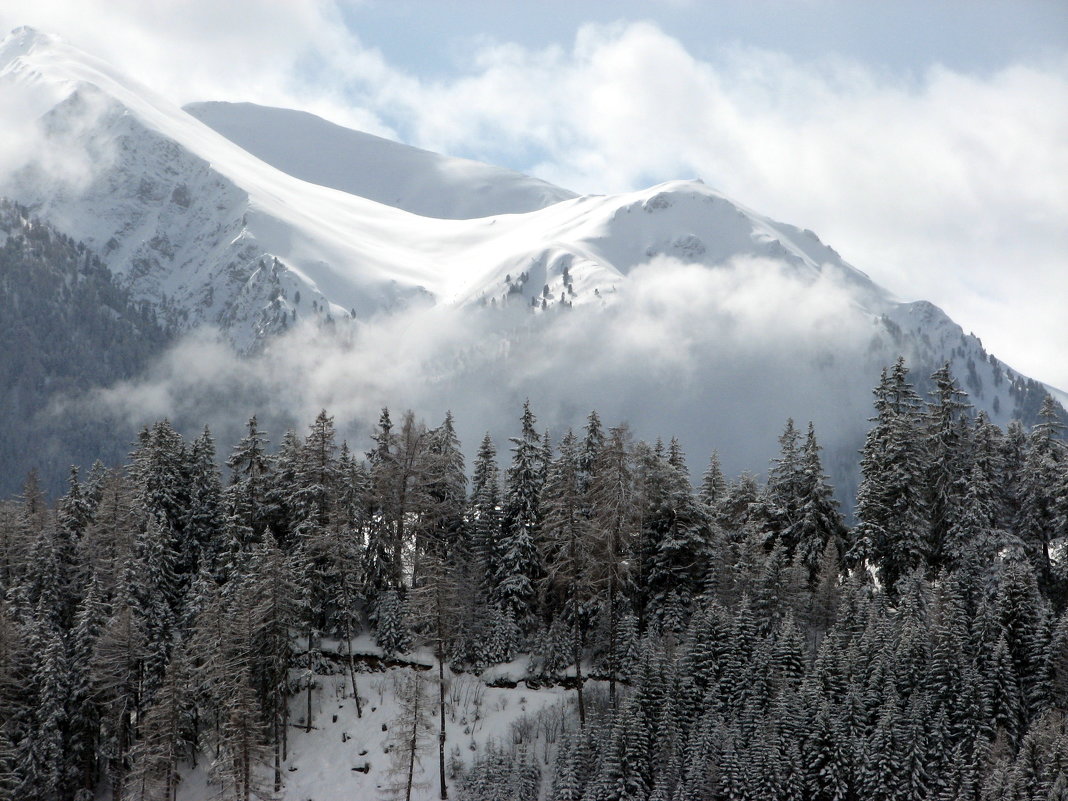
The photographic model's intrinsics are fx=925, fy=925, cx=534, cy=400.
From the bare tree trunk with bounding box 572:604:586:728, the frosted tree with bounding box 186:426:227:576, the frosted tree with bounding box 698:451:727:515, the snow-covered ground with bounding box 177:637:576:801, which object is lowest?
the snow-covered ground with bounding box 177:637:576:801

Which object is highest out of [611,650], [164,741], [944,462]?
[944,462]

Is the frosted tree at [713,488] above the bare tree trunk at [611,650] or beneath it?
above

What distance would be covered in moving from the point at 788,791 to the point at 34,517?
2050 inches

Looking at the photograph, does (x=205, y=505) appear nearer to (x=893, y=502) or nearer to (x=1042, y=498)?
(x=893, y=502)

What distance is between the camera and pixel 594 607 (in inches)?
2296

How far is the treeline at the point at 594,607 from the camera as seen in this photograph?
44281mm

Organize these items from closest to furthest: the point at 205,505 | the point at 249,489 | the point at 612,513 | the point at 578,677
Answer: the point at 612,513
the point at 578,677
the point at 249,489
the point at 205,505

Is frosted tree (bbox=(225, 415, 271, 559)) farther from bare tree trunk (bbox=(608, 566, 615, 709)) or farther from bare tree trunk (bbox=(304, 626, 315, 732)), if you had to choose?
bare tree trunk (bbox=(608, 566, 615, 709))

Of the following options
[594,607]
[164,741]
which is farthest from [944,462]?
[164,741]

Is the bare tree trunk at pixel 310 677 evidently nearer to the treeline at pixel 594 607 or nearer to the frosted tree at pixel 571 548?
the treeline at pixel 594 607

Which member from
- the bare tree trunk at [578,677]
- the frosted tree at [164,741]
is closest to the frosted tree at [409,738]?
the bare tree trunk at [578,677]

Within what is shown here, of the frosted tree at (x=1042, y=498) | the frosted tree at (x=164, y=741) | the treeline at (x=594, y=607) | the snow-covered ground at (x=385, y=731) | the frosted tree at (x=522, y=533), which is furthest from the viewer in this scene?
the frosted tree at (x=522, y=533)

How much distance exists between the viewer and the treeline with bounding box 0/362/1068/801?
44.3 metres

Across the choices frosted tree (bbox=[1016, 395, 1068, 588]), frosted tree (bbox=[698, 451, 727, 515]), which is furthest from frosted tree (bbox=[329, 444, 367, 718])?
frosted tree (bbox=[1016, 395, 1068, 588])
